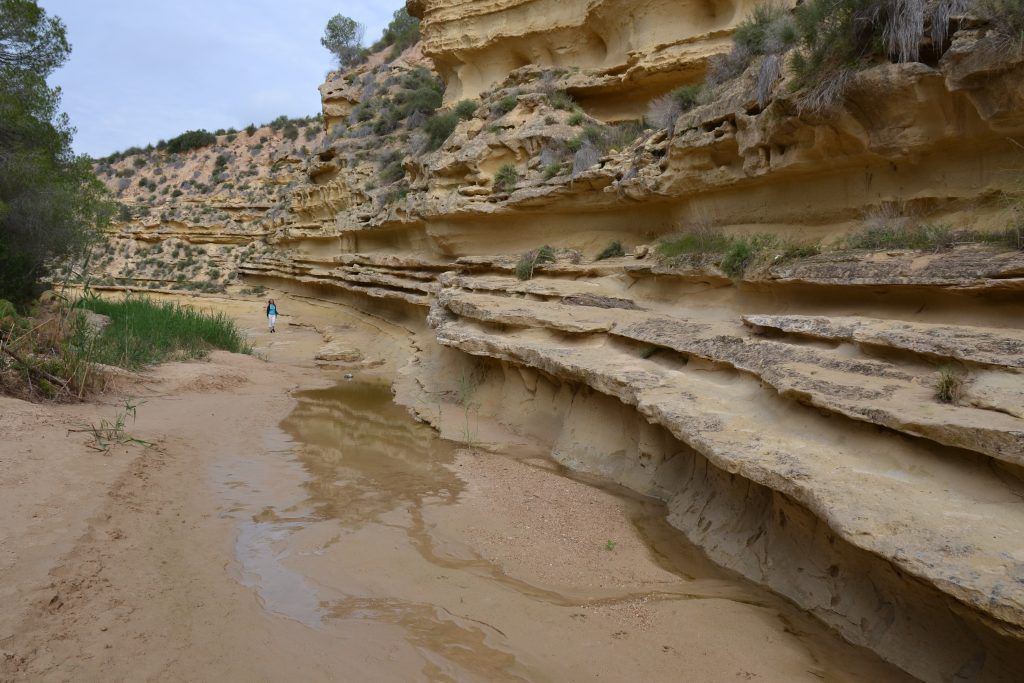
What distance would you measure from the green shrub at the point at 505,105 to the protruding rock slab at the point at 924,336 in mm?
10959

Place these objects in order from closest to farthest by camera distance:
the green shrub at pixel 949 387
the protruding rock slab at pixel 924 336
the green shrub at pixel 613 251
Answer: the green shrub at pixel 949 387 < the protruding rock slab at pixel 924 336 < the green shrub at pixel 613 251

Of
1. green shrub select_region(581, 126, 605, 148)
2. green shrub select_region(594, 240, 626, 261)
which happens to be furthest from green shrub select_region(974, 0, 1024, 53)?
green shrub select_region(581, 126, 605, 148)

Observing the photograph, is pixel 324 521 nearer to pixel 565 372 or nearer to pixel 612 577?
pixel 612 577

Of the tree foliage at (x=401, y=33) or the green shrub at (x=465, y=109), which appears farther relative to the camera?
the tree foliage at (x=401, y=33)

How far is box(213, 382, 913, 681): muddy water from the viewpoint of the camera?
3217 mm

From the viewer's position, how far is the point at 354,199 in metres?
22.7

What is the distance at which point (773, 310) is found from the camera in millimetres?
6668

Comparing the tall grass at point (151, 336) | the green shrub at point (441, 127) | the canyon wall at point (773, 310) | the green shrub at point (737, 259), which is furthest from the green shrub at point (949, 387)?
the green shrub at point (441, 127)

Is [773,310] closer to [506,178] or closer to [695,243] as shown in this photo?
[695,243]

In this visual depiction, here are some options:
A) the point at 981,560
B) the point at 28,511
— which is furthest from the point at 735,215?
the point at 28,511

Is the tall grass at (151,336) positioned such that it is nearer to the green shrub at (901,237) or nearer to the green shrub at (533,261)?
the green shrub at (533,261)

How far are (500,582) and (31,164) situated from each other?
1380 cm

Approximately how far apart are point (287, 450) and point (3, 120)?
1062 centimetres

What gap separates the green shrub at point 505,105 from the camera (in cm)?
1486
